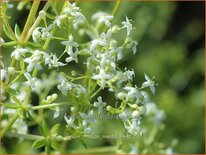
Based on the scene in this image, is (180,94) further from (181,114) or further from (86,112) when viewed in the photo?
(86,112)

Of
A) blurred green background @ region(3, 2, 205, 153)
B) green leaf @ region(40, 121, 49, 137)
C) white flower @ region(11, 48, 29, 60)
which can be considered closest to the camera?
white flower @ region(11, 48, 29, 60)

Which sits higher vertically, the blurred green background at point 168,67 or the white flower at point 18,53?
the white flower at point 18,53

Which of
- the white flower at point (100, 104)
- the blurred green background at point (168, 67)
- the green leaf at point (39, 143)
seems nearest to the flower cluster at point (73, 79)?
the white flower at point (100, 104)

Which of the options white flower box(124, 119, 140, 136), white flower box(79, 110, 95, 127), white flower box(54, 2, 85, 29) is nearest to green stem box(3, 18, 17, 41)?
white flower box(54, 2, 85, 29)

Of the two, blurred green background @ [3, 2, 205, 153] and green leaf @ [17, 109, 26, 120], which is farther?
blurred green background @ [3, 2, 205, 153]

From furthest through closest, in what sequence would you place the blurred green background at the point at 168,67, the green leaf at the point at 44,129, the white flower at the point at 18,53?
1. the blurred green background at the point at 168,67
2. the green leaf at the point at 44,129
3. the white flower at the point at 18,53

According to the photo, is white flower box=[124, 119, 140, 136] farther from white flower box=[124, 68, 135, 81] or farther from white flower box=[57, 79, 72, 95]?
white flower box=[57, 79, 72, 95]

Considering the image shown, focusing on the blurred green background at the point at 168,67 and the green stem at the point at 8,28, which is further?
the blurred green background at the point at 168,67

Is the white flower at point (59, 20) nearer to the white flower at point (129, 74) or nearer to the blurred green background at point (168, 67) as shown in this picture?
the white flower at point (129, 74)
